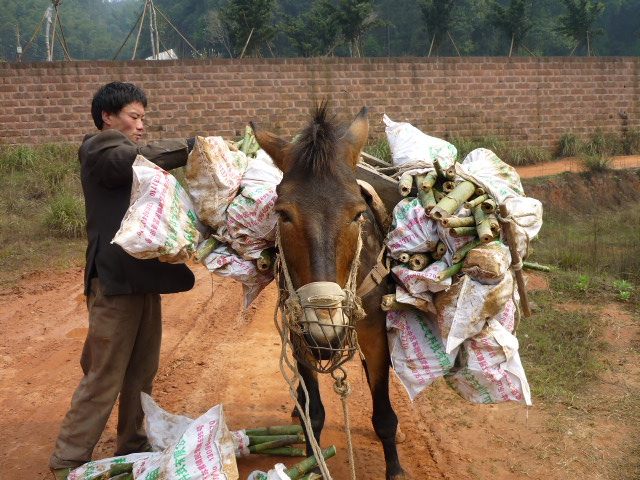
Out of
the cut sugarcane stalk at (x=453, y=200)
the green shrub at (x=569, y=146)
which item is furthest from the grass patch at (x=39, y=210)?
the green shrub at (x=569, y=146)

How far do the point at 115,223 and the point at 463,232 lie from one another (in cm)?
202

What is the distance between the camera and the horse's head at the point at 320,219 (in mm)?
2605

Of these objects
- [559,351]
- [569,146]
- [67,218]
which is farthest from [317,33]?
[559,351]

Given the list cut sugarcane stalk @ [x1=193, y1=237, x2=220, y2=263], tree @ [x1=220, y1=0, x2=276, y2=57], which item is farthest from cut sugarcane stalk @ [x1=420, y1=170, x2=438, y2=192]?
tree @ [x1=220, y1=0, x2=276, y2=57]

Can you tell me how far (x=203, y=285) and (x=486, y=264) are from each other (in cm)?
554

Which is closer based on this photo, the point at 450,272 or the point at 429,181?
the point at 450,272

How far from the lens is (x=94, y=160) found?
132 inches

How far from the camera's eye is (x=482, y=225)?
9.65 feet

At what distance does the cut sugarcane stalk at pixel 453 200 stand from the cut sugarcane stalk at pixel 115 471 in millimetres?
2324

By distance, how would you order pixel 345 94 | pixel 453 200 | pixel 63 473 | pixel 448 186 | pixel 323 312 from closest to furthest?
pixel 323 312
pixel 453 200
pixel 448 186
pixel 63 473
pixel 345 94

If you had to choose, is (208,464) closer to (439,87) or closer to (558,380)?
(558,380)

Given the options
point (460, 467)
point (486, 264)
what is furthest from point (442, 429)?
point (486, 264)

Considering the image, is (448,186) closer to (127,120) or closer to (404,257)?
(404,257)

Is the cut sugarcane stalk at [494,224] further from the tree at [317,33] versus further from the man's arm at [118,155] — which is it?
the tree at [317,33]
